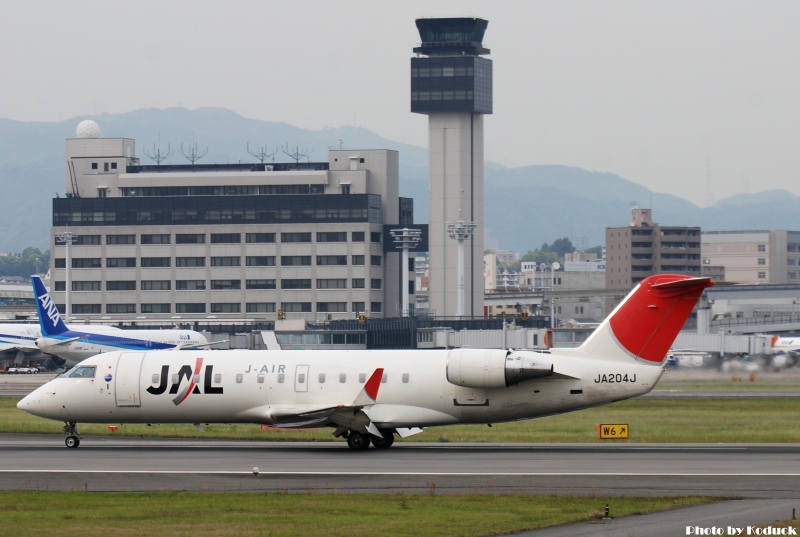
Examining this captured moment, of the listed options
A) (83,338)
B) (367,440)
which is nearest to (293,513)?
(367,440)

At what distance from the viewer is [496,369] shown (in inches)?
1483

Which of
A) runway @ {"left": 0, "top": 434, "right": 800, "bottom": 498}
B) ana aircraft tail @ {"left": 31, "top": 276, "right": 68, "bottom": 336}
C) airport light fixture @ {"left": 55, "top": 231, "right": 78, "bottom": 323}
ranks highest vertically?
airport light fixture @ {"left": 55, "top": 231, "right": 78, "bottom": 323}

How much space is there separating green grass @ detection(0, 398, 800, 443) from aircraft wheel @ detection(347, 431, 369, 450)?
5.07 meters

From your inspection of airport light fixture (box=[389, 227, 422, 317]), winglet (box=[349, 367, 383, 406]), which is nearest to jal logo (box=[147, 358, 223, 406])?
winglet (box=[349, 367, 383, 406])

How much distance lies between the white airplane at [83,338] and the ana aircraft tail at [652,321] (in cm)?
6615

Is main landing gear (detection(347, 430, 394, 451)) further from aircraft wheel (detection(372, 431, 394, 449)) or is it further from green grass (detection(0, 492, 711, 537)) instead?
green grass (detection(0, 492, 711, 537))

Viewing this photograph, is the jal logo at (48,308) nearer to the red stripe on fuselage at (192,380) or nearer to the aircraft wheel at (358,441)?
the red stripe on fuselage at (192,380)

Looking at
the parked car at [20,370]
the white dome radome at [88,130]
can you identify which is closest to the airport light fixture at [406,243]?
the parked car at [20,370]

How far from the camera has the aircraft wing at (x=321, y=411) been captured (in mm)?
38000

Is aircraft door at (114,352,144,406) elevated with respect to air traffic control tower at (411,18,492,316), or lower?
lower

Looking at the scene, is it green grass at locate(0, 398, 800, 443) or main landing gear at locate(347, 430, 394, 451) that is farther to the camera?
green grass at locate(0, 398, 800, 443)

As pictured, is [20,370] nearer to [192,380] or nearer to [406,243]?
[406,243]

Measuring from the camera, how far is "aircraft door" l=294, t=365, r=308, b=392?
39500 mm

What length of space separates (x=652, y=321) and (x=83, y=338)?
248 ft
